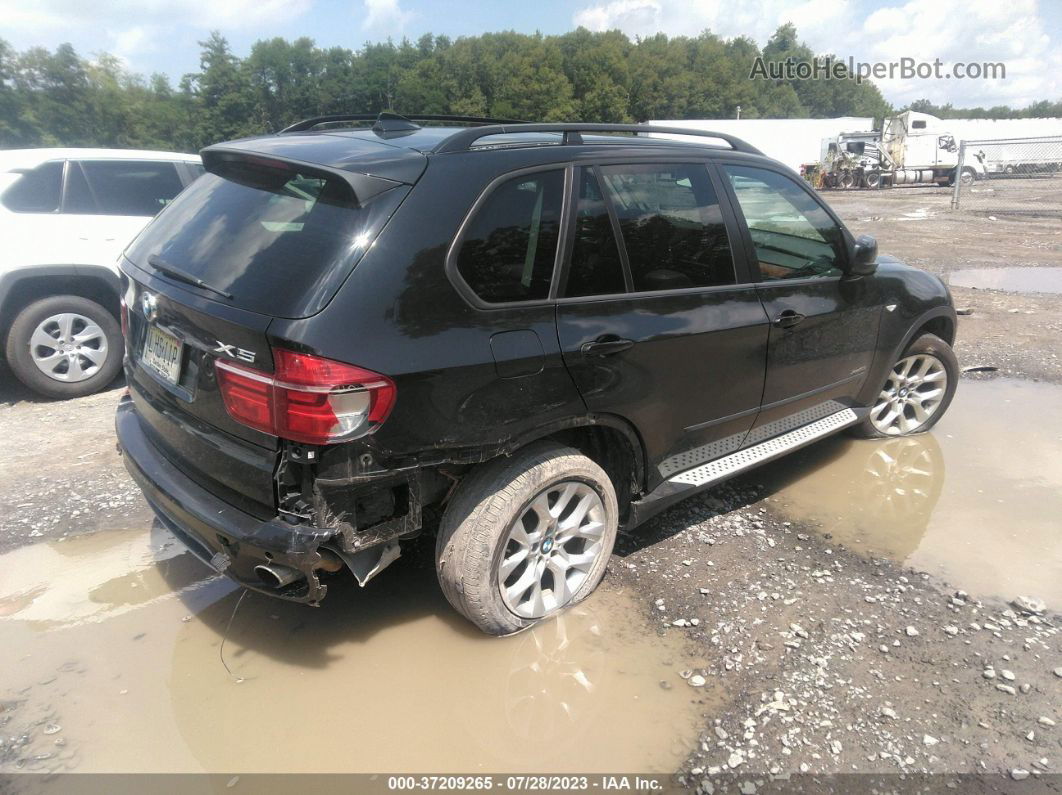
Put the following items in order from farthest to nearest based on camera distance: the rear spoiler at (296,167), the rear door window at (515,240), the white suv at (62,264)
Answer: the white suv at (62,264)
the rear door window at (515,240)
the rear spoiler at (296,167)

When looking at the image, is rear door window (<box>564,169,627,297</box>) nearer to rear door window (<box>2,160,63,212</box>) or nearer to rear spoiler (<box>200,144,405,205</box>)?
rear spoiler (<box>200,144,405,205</box>)

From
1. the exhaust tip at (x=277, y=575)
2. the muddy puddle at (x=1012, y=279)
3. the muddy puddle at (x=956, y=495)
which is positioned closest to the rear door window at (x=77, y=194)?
the exhaust tip at (x=277, y=575)

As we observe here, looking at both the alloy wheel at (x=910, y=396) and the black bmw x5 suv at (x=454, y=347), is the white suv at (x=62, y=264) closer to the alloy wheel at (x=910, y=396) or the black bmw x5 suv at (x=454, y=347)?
the black bmw x5 suv at (x=454, y=347)

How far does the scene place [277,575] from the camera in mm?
2373

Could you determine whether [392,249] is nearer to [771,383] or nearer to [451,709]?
[451,709]

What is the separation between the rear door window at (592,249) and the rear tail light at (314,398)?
92 cm

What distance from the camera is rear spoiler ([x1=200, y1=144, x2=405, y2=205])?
7.96 feet

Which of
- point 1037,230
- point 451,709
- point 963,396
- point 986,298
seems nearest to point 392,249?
point 451,709

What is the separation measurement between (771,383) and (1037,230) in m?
15.8

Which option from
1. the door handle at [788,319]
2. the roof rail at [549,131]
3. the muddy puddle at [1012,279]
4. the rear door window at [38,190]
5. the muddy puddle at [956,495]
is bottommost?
the muddy puddle at [956,495]

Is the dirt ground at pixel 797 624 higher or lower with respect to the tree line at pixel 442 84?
lower

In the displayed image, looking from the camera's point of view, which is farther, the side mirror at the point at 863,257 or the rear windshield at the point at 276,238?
the side mirror at the point at 863,257

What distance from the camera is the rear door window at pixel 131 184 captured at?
5.75 metres

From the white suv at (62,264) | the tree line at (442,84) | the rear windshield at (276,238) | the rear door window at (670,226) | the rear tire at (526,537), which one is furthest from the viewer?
the tree line at (442,84)
